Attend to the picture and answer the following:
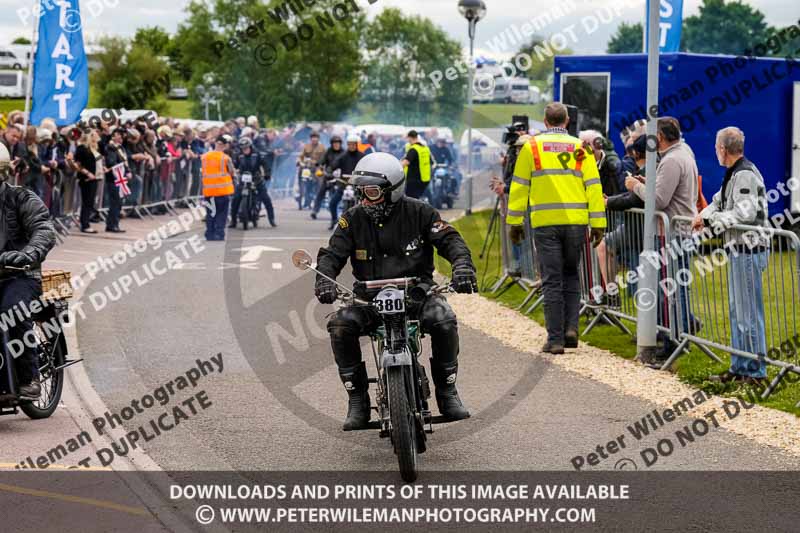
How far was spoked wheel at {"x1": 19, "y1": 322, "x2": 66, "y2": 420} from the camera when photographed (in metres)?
8.54

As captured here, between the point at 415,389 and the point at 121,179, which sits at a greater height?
the point at 121,179

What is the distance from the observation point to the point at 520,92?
266 ft

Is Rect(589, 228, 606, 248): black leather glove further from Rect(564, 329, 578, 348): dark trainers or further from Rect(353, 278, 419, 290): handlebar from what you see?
Rect(353, 278, 419, 290): handlebar


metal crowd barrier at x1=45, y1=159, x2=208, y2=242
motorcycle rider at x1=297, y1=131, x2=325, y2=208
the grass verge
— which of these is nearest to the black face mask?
the grass verge

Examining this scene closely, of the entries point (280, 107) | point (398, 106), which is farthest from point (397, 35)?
point (398, 106)

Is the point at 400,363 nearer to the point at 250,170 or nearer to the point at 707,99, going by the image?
the point at 707,99

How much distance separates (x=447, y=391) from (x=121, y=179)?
17339mm

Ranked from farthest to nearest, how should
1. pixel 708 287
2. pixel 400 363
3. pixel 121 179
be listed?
pixel 121 179 → pixel 708 287 → pixel 400 363

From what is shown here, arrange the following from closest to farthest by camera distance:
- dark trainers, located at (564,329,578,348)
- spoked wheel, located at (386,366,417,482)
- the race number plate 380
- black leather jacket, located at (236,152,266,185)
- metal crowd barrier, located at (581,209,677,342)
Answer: spoked wheel, located at (386,366,417,482), the race number plate 380, dark trainers, located at (564,329,578,348), metal crowd barrier, located at (581,209,677,342), black leather jacket, located at (236,152,266,185)

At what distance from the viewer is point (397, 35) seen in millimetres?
82188

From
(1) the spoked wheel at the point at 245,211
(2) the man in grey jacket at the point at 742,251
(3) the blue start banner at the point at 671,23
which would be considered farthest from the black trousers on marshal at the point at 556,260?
(1) the spoked wheel at the point at 245,211

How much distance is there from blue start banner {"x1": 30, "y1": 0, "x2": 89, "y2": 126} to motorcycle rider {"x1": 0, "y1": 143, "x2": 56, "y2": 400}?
12078 mm

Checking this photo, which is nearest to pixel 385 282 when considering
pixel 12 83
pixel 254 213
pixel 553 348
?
pixel 553 348

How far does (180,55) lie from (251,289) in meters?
69.7
